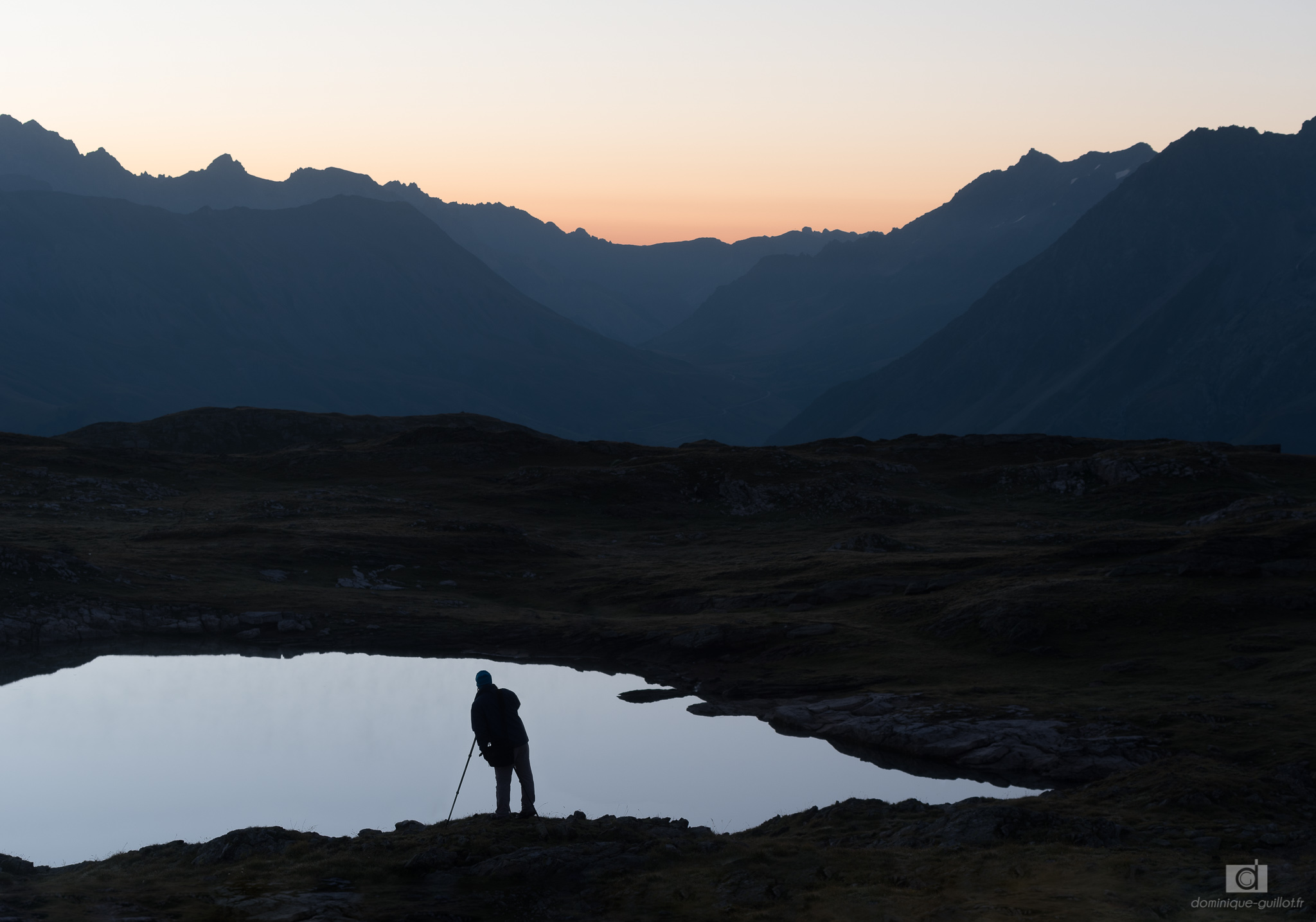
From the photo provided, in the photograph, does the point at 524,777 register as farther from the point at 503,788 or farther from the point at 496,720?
the point at 496,720

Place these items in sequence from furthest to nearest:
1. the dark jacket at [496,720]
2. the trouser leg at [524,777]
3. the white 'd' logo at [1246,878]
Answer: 1. the trouser leg at [524,777]
2. the dark jacket at [496,720]
3. the white 'd' logo at [1246,878]

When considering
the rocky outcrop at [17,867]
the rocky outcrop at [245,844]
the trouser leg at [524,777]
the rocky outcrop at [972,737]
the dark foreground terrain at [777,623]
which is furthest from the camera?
the rocky outcrop at [972,737]

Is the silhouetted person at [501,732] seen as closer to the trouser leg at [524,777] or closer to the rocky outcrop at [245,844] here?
the trouser leg at [524,777]

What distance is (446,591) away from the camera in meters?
77.9

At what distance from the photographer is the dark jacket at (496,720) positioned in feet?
86.8

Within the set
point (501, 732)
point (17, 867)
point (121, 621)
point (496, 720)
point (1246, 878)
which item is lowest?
point (1246, 878)

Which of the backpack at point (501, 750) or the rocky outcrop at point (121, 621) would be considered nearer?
the backpack at point (501, 750)

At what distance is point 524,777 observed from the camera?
27109 millimetres

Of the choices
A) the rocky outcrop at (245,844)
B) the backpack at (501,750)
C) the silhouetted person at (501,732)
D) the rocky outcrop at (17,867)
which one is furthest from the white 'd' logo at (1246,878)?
the rocky outcrop at (17,867)

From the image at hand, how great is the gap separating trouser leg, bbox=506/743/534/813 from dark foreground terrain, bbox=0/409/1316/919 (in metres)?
1.19

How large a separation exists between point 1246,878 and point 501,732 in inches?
629

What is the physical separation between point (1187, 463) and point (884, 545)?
44.6 metres

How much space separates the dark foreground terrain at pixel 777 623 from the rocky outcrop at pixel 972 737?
0.14 metres

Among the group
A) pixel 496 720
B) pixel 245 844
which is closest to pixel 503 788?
pixel 496 720
